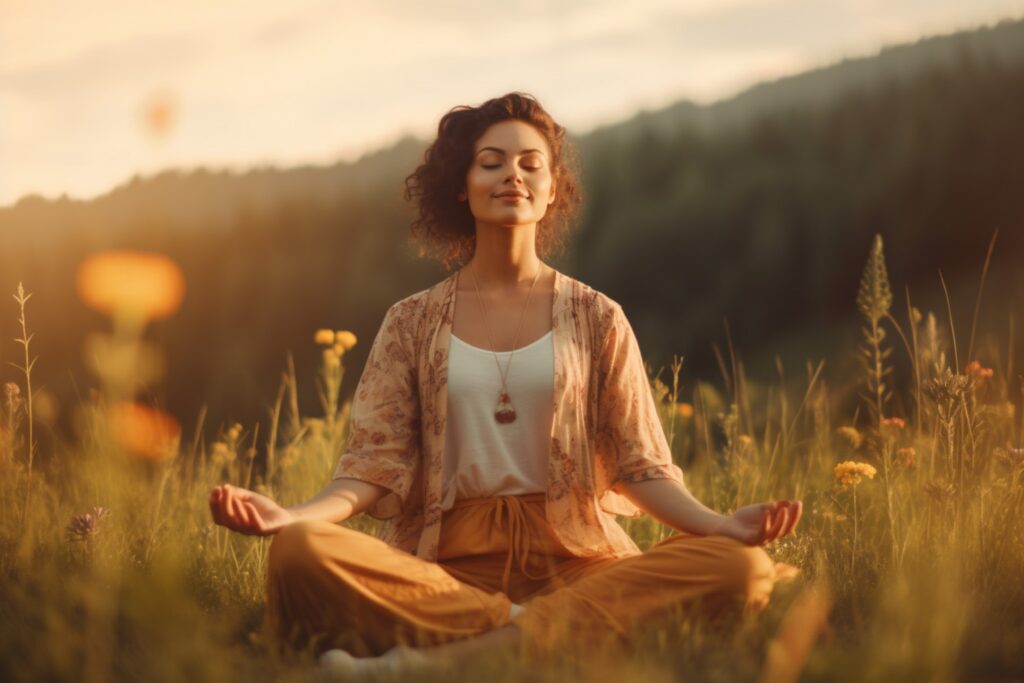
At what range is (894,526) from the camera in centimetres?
308

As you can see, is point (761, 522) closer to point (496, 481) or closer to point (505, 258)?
point (496, 481)

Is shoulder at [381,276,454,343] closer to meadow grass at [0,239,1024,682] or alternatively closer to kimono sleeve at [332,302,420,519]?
kimono sleeve at [332,302,420,519]

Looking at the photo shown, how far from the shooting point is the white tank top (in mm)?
2986

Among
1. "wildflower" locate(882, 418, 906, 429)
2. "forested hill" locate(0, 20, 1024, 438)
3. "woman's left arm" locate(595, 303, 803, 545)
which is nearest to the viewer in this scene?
"woman's left arm" locate(595, 303, 803, 545)

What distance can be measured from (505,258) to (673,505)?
910 mm

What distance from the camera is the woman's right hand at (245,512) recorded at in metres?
2.49

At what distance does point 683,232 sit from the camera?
29.9 ft

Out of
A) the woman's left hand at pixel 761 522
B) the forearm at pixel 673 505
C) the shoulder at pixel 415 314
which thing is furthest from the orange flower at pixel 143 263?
the woman's left hand at pixel 761 522

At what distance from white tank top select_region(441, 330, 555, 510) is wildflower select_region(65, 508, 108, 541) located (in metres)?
1.06

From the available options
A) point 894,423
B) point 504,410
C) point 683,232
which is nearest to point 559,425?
point 504,410

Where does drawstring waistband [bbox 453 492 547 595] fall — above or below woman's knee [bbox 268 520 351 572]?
below

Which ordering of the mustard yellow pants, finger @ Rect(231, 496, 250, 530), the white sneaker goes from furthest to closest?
the mustard yellow pants
finger @ Rect(231, 496, 250, 530)
the white sneaker

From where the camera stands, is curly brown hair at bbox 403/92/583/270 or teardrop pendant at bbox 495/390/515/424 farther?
curly brown hair at bbox 403/92/583/270

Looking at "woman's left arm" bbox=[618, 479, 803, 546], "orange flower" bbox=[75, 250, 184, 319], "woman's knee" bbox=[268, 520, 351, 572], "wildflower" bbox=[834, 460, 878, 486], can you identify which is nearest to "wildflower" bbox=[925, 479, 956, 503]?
"wildflower" bbox=[834, 460, 878, 486]
